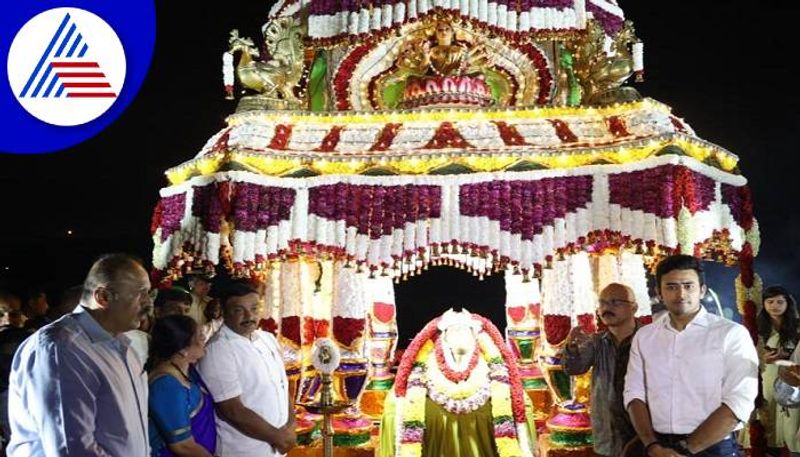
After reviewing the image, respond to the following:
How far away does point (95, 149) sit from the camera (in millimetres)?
8875

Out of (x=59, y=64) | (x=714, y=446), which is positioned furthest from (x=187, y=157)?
(x=714, y=446)

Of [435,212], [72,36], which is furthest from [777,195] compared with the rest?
[72,36]

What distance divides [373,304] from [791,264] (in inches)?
188

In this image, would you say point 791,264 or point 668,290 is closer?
point 668,290

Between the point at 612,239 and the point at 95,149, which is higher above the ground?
the point at 95,149

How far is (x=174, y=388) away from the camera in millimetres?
3361

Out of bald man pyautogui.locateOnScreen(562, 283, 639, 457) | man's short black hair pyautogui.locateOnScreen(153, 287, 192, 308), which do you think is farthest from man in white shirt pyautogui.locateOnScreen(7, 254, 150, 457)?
bald man pyautogui.locateOnScreen(562, 283, 639, 457)

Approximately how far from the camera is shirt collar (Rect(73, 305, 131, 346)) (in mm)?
2803

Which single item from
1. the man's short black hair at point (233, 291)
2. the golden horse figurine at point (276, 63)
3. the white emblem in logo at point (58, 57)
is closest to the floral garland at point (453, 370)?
the golden horse figurine at point (276, 63)

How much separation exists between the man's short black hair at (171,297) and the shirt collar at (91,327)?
2037mm

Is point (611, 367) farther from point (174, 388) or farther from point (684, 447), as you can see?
point (174, 388)

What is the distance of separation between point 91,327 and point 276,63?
3.36m

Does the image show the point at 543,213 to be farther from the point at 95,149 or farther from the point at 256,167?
the point at 95,149

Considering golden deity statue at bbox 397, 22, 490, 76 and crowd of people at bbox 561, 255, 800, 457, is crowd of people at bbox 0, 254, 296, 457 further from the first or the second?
golden deity statue at bbox 397, 22, 490, 76
